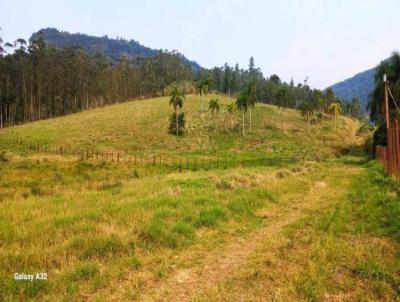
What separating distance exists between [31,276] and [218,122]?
76979 millimetres

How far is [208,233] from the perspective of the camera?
10211mm

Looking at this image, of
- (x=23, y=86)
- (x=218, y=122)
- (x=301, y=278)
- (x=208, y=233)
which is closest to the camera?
(x=301, y=278)

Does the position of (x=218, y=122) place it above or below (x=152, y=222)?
above

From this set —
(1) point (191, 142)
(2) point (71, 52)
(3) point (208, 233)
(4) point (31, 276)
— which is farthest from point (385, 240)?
(2) point (71, 52)

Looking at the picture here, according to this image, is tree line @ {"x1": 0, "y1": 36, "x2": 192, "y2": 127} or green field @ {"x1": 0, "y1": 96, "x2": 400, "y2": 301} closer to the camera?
green field @ {"x1": 0, "y1": 96, "x2": 400, "y2": 301}

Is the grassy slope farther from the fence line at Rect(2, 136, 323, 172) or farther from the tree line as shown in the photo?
the tree line

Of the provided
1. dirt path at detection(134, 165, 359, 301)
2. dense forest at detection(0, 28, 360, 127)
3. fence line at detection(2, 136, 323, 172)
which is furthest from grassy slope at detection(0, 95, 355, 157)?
dirt path at detection(134, 165, 359, 301)

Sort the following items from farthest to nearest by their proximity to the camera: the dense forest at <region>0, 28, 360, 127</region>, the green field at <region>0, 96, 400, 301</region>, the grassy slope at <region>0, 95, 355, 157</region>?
the dense forest at <region>0, 28, 360, 127</region>
the grassy slope at <region>0, 95, 355, 157</region>
the green field at <region>0, 96, 400, 301</region>

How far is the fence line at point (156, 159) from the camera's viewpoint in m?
36.1

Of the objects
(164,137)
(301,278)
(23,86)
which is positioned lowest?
(301,278)

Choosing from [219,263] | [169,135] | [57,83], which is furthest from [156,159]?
[57,83]

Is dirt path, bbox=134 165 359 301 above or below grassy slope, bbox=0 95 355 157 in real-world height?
below

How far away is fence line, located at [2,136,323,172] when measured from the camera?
118 feet

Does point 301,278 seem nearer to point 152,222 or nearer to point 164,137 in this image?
point 152,222
